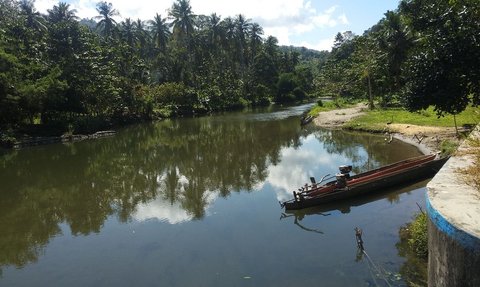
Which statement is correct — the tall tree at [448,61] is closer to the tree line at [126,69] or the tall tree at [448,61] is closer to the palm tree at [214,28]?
the tree line at [126,69]

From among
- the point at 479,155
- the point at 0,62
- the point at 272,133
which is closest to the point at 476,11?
the point at 479,155

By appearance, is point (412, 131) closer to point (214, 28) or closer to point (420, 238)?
point (420, 238)

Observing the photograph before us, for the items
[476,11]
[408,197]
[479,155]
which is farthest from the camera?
[408,197]

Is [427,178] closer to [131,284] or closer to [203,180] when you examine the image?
[203,180]

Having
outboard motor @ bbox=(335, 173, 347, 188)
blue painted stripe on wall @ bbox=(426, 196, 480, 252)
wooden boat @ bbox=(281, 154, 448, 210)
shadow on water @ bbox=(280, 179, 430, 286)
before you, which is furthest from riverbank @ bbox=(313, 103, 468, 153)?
blue painted stripe on wall @ bbox=(426, 196, 480, 252)

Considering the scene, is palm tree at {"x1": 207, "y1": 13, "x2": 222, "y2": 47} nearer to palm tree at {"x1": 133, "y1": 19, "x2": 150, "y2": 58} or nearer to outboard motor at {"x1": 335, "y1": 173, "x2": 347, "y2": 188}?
palm tree at {"x1": 133, "y1": 19, "x2": 150, "y2": 58}

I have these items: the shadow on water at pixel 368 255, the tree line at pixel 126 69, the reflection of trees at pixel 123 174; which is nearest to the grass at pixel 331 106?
the reflection of trees at pixel 123 174

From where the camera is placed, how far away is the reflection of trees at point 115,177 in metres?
16.7

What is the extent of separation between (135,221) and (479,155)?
42.4 ft

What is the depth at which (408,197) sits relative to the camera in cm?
1606

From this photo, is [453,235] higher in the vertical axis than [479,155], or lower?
lower

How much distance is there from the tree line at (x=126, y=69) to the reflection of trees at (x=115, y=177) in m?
6.37

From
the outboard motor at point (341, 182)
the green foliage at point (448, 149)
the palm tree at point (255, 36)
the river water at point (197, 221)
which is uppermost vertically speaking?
the palm tree at point (255, 36)

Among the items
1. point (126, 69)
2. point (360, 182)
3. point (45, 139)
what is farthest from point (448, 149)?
point (126, 69)
